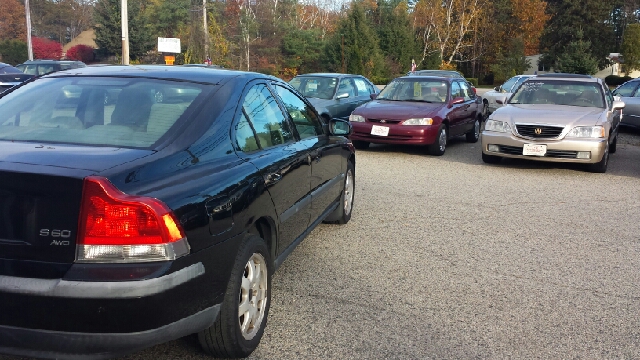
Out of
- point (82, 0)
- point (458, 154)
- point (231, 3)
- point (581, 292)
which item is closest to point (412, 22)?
point (231, 3)

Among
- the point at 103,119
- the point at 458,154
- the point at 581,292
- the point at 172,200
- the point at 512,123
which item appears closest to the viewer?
the point at 172,200

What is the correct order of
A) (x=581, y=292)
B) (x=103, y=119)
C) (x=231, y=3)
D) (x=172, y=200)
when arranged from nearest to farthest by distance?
(x=172, y=200) < (x=103, y=119) < (x=581, y=292) < (x=231, y=3)

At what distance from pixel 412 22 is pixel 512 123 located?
2404 inches

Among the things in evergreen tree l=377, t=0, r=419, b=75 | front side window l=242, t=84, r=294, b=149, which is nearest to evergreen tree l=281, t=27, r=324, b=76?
evergreen tree l=377, t=0, r=419, b=75

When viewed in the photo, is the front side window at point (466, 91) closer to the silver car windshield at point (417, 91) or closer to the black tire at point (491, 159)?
the silver car windshield at point (417, 91)

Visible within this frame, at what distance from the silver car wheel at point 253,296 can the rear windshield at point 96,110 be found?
0.90m

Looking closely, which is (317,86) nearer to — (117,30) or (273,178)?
(273,178)

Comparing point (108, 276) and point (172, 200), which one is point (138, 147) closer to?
point (172, 200)

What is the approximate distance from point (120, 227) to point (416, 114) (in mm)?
9290

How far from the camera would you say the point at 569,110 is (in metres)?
10.2

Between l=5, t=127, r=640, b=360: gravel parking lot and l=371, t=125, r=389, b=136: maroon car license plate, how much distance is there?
297 centimetres

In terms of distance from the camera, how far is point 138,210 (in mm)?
2568

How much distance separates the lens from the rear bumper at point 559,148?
9.44 m

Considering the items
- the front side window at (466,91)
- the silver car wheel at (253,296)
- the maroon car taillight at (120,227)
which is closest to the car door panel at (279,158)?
the silver car wheel at (253,296)
